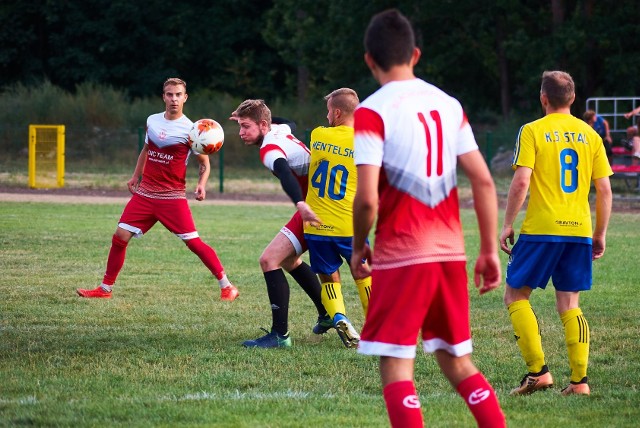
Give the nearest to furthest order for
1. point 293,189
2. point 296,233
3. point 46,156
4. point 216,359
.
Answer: point 293,189 → point 216,359 → point 296,233 → point 46,156

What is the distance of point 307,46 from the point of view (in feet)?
138

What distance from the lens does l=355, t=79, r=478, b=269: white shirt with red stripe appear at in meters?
4.42

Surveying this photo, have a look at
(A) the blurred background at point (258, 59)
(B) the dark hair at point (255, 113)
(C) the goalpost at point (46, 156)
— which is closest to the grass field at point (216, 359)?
(B) the dark hair at point (255, 113)

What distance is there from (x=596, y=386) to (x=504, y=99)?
3498cm

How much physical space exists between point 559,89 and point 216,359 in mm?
2858

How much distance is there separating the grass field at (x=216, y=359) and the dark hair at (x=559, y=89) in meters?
1.73

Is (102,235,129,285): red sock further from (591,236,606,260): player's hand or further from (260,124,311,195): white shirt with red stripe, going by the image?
(591,236,606,260): player's hand

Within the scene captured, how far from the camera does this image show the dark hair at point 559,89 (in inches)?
252

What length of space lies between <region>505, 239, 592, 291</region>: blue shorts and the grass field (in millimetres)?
665

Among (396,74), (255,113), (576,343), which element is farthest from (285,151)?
(396,74)

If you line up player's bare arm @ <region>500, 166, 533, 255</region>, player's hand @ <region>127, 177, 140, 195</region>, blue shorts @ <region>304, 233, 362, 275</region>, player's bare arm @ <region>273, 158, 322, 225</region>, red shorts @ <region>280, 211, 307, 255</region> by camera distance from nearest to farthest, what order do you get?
1. player's bare arm @ <region>273, 158, 322, 225</region>
2. player's bare arm @ <region>500, 166, 533, 255</region>
3. blue shorts @ <region>304, 233, 362, 275</region>
4. red shorts @ <region>280, 211, 307, 255</region>
5. player's hand @ <region>127, 177, 140, 195</region>

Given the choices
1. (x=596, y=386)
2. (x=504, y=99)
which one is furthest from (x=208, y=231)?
(x=504, y=99)

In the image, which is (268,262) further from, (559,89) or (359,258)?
(359,258)

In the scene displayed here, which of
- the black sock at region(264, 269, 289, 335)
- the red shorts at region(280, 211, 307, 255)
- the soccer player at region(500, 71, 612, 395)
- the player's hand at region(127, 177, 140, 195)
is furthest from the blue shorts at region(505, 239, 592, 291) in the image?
the player's hand at region(127, 177, 140, 195)
